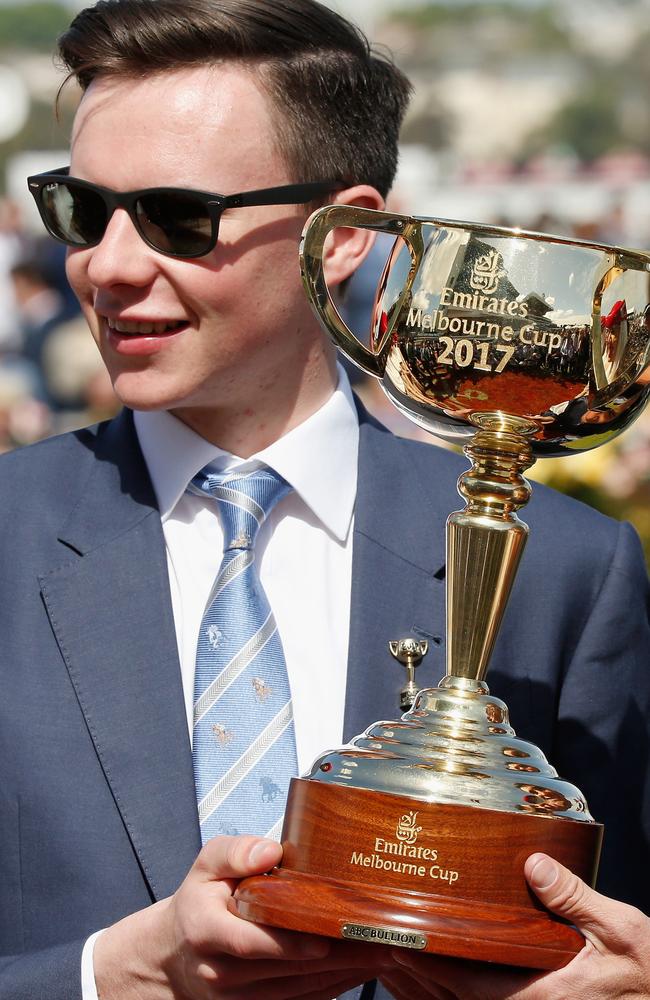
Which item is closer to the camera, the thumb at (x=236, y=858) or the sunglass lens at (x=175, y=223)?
the thumb at (x=236, y=858)

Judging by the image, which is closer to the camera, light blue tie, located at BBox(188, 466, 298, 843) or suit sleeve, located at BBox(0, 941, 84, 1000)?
suit sleeve, located at BBox(0, 941, 84, 1000)

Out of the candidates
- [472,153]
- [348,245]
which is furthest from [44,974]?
[472,153]

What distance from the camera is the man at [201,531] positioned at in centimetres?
242

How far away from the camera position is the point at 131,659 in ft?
8.21

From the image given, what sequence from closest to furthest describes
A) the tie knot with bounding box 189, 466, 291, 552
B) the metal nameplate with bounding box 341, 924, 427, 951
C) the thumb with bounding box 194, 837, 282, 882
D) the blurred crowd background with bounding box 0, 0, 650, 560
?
the metal nameplate with bounding box 341, 924, 427, 951 → the thumb with bounding box 194, 837, 282, 882 → the tie knot with bounding box 189, 466, 291, 552 → the blurred crowd background with bounding box 0, 0, 650, 560

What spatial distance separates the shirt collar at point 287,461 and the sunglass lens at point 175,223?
33 cm

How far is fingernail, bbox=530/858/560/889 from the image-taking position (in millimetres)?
1945

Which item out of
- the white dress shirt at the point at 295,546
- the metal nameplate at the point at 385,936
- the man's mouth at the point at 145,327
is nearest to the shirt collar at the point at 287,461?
the white dress shirt at the point at 295,546

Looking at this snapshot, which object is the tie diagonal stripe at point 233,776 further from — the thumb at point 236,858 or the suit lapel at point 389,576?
the thumb at point 236,858

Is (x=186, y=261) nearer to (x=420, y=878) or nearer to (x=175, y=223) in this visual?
(x=175, y=223)

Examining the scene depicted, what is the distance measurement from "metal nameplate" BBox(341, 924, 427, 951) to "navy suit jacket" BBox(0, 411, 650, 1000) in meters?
0.55

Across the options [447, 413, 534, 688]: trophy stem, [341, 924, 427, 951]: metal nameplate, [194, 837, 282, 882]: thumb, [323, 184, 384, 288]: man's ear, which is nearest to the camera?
[341, 924, 427, 951]: metal nameplate

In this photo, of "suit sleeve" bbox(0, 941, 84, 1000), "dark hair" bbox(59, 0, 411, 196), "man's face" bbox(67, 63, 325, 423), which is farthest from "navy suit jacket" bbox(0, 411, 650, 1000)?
"dark hair" bbox(59, 0, 411, 196)

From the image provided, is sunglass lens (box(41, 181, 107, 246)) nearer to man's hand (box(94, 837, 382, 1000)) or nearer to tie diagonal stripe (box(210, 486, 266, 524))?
tie diagonal stripe (box(210, 486, 266, 524))
